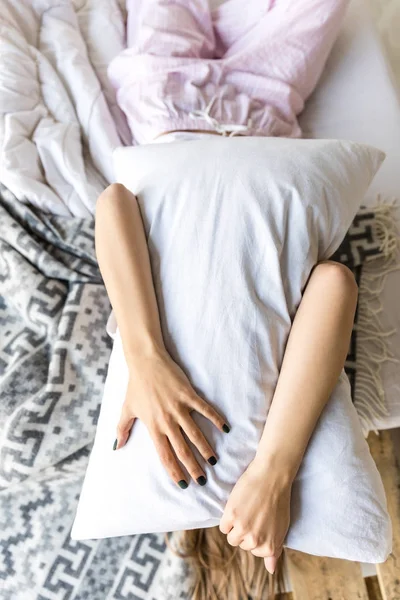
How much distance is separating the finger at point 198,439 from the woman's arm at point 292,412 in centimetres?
4

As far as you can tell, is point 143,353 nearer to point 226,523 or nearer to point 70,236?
point 226,523

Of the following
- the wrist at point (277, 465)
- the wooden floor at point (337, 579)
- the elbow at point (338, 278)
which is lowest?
the wooden floor at point (337, 579)

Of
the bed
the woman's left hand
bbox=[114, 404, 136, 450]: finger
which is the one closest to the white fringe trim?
the bed

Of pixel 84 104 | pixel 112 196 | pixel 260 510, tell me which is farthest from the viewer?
pixel 84 104

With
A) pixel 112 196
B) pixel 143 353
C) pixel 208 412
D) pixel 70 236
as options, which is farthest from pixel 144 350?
pixel 70 236

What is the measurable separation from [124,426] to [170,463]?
8 cm

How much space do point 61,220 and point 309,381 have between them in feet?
1.65

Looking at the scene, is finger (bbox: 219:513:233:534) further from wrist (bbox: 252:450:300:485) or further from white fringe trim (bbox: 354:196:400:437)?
white fringe trim (bbox: 354:196:400:437)

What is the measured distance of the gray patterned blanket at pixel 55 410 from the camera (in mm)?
788

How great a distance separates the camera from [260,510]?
0.57 meters

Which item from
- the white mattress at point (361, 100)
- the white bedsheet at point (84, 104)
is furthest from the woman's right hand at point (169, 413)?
the white mattress at point (361, 100)

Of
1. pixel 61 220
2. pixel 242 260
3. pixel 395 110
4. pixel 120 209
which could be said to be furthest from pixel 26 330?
pixel 395 110

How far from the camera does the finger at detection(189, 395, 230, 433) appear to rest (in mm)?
585

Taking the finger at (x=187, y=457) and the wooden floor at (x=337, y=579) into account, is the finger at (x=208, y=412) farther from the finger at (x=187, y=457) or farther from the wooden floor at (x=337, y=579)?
the wooden floor at (x=337, y=579)
